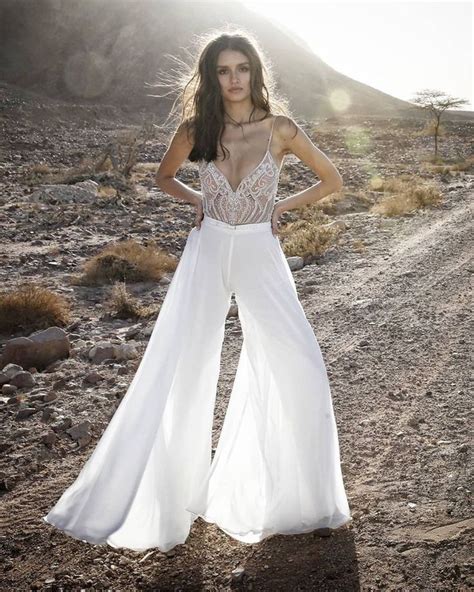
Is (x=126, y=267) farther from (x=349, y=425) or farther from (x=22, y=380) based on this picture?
(x=349, y=425)

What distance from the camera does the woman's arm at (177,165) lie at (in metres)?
3.20

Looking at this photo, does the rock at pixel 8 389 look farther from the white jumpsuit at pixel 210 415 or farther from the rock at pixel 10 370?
the white jumpsuit at pixel 210 415

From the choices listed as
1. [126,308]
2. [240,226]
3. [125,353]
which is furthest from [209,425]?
[126,308]

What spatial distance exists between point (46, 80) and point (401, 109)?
36.9m

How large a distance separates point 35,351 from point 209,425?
314 centimetres

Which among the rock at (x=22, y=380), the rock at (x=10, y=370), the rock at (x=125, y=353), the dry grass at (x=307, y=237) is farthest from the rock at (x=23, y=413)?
the dry grass at (x=307, y=237)

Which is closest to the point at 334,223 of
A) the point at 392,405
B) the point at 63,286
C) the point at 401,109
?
the point at 63,286

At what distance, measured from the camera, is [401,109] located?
6806cm

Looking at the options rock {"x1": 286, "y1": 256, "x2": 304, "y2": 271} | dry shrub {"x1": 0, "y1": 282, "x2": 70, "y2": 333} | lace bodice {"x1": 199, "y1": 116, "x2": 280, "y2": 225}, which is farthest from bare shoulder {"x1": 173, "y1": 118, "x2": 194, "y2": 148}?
rock {"x1": 286, "y1": 256, "x2": 304, "y2": 271}

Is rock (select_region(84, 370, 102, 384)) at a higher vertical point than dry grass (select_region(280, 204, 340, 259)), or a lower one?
lower

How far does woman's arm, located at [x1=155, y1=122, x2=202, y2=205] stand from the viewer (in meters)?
3.20

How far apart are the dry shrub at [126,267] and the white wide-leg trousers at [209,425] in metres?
5.20

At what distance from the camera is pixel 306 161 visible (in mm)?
3119

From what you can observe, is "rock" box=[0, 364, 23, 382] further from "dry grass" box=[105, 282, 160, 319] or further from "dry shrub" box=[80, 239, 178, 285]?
"dry shrub" box=[80, 239, 178, 285]
